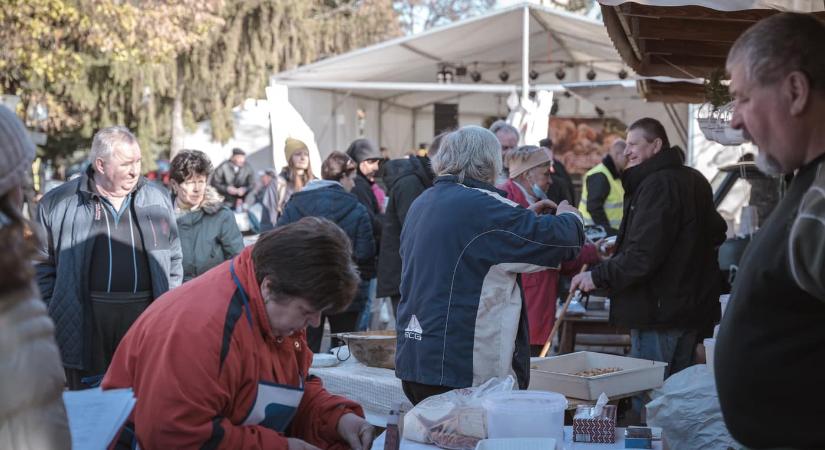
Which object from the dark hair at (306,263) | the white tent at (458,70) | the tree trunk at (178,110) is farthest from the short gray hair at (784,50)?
the tree trunk at (178,110)

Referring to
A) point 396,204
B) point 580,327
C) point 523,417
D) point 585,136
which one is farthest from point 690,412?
point 585,136

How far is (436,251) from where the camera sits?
380 cm

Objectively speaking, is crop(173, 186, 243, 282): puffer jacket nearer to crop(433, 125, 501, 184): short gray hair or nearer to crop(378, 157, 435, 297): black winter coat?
crop(378, 157, 435, 297): black winter coat

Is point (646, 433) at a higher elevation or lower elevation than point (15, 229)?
lower

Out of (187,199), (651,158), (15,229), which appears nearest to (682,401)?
(651,158)

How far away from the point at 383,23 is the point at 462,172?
24532mm

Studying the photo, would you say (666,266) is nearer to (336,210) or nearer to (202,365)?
→ (336,210)

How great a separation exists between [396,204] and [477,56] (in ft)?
48.8

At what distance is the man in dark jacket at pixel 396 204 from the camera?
682cm

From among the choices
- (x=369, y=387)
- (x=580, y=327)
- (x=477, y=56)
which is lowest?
(x=580, y=327)

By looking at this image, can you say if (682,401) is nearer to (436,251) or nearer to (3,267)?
(436,251)

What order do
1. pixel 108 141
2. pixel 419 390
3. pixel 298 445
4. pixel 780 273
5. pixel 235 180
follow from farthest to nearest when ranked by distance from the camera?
pixel 235 180 → pixel 108 141 → pixel 419 390 → pixel 298 445 → pixel 780 273

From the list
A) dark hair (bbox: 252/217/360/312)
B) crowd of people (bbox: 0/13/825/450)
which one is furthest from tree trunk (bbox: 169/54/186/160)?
dark hair (bbox: 252/217/360/312)

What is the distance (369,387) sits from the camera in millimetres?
4535
